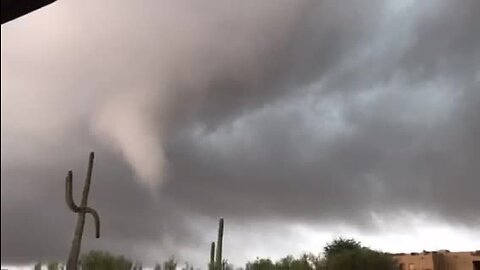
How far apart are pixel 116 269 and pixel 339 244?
27.4 m

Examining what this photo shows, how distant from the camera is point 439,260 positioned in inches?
2127

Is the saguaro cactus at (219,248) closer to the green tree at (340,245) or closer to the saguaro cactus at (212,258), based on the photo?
the saguaro cactus at (212,258)

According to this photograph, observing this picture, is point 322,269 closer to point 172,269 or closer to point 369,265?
point 369,265

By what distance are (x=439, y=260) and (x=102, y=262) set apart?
99.4 feet

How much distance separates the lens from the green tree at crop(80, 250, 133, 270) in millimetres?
39125

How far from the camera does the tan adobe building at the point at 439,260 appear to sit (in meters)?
51.8

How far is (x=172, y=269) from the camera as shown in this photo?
143ft

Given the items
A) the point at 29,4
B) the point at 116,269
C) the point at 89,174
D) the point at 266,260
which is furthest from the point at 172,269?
the point at 29,4

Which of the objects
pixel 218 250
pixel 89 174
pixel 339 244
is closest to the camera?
pixel 89 174

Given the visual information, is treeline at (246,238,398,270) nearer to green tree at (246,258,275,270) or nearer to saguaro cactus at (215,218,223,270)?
green tree at (246,258,275,270)

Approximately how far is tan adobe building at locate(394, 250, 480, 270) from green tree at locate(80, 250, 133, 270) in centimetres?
2581

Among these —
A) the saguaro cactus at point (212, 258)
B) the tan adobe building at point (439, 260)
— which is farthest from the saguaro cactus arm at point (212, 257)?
the tan adobe building at point (439, 260)

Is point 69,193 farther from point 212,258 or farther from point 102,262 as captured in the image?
point 102,262

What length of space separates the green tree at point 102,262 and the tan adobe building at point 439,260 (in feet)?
84.7
